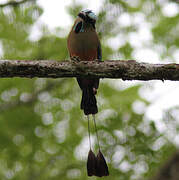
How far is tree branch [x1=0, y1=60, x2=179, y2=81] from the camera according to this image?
114 inches

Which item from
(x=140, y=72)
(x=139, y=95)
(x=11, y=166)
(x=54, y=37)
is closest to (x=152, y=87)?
(x=139, y=95)

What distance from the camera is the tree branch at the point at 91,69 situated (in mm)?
2887

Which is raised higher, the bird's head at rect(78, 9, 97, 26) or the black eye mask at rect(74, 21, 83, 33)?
the bird's head at rect(78, 9, 97, 26)

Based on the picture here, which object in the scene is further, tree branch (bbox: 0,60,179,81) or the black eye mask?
the black eye mask

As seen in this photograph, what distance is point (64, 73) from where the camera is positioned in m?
2.91

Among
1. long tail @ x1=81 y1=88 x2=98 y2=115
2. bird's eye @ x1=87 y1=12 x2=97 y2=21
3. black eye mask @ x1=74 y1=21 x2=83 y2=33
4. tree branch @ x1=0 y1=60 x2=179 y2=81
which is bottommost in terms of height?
long tail @ x1=81 y1=88 x2=98 y2=115

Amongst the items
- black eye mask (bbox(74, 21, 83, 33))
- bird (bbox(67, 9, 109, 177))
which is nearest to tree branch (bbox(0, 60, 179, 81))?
bird (bbox(67, 9, 109, 177))

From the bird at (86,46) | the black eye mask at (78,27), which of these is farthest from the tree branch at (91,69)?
the black eye mask at (78,27)

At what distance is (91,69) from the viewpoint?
114 inches

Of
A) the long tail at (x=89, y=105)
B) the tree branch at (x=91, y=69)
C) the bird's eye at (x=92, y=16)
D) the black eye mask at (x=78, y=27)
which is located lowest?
the long tail at (x=89, y=105)

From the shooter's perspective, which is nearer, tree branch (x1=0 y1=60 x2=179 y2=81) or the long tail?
tree branch (x1=0 y1=60 x2=179 y2=81)

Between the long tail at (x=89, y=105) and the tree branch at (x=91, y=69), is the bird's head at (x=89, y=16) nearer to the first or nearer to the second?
the long tail at (x=89, y=105)

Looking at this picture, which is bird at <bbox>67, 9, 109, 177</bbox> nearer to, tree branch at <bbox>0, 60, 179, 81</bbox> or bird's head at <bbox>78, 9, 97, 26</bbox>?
bird's head at <bbox>78, 9, 97, 26</bbox>

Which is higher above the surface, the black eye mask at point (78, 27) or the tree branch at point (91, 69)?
the black eye mask at point (78, 27)
